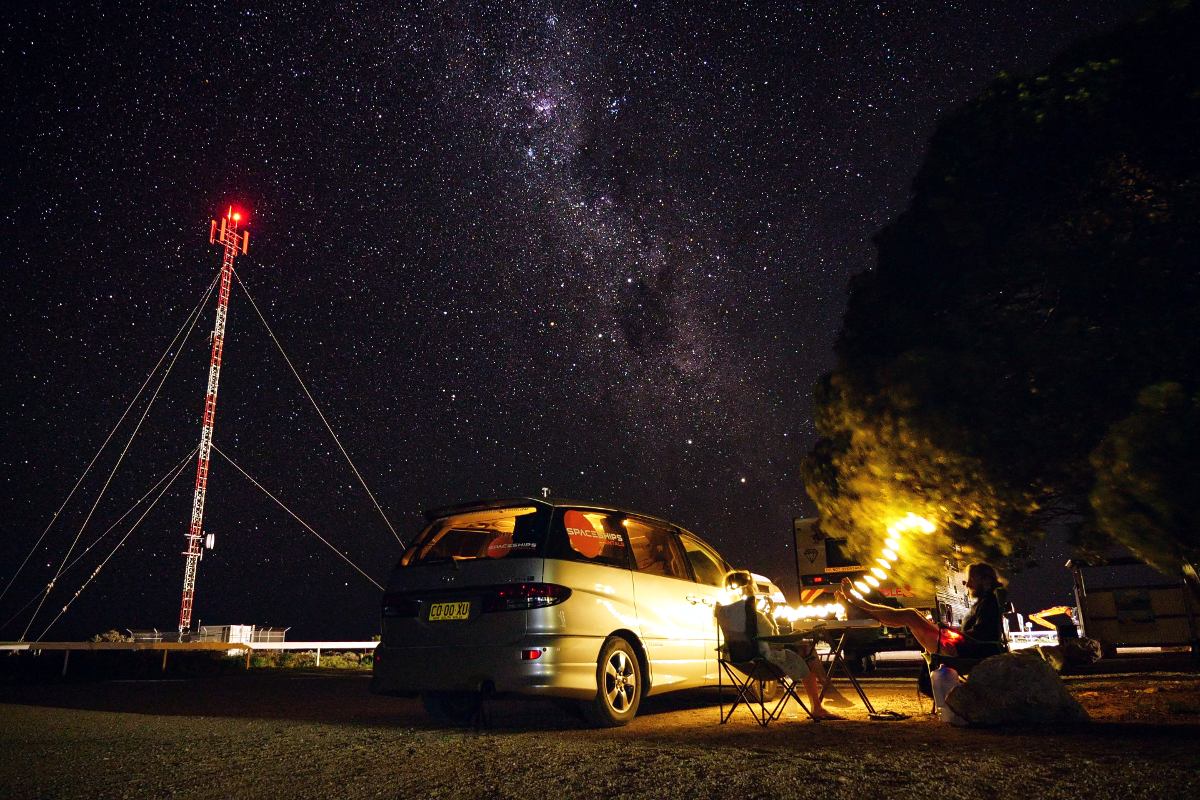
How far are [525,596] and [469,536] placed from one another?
1096 millimetres

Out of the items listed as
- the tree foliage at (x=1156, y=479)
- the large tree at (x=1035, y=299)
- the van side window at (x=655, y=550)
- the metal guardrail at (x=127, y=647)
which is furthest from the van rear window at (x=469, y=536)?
the metal guardrail at (x=127, y=647)

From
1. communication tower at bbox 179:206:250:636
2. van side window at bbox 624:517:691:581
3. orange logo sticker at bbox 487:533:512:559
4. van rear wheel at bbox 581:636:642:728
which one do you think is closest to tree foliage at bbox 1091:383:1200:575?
van side window at bbox 624:517:691:581

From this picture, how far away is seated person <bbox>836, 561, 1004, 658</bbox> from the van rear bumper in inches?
87.8

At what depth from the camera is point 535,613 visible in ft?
19.7

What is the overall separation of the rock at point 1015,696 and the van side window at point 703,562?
2.79 m

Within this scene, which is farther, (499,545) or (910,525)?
(910,525)

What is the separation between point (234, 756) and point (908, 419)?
22.8 ft

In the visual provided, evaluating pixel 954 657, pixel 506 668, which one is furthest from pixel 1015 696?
pixel 506 668

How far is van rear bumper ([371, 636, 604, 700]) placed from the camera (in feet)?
19.3

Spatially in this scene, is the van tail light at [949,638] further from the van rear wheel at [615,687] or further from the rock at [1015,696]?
the van rear wheel at [615,687]

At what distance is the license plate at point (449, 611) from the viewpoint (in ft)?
20.4

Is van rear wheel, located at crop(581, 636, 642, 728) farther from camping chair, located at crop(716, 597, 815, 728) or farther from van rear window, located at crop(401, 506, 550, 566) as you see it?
van rear window, located at crop(401, 506, 550, 566)

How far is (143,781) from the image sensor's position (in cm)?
419

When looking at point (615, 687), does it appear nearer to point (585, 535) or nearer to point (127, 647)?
point (585, 535)
